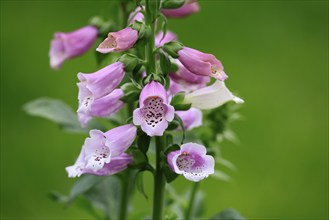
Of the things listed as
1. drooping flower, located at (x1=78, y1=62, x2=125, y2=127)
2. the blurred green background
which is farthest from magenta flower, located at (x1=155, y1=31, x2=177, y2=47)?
the blurred green background

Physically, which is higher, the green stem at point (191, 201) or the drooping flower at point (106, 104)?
the drooping flower at point (106, 104)

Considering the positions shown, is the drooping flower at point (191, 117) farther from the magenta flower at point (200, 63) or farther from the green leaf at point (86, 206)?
the green leaf at point (86, 206)

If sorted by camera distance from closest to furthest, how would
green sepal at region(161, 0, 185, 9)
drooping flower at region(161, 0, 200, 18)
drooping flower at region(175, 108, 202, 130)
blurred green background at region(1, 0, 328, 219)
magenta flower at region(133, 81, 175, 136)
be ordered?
magenta flower at region(133, 81, 175, 136) < green sepal at region(161, 0, 185, 9) < drooping flower at region(175, 108, 202, 130) < drooping flower at region(161, 0, 200, 18) < blurred green background at region(1, 0, 328, 219)

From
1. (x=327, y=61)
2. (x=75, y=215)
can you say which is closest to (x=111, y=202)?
(x=75, y=215)

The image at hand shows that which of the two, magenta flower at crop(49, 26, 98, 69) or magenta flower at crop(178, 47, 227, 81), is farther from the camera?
magenta flower at crop(49, 26, 98, 69)

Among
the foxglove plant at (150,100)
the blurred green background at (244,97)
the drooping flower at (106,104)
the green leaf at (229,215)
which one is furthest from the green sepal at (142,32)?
the blurred green background at (244,97)

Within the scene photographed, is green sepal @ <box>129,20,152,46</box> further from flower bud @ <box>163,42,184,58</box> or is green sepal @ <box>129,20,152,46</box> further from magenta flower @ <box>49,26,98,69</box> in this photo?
magenta flower @ <box>49,26,98,69</box>

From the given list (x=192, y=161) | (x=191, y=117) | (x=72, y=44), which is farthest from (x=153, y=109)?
(x=72, y=44)
